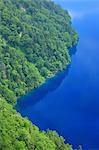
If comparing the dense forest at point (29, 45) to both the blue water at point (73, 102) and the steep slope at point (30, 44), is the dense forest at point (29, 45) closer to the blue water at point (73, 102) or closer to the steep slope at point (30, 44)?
the steep slope at point (30, 44)

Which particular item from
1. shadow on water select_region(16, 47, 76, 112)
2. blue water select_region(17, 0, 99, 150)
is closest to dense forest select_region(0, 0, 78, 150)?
shadow on water select_region(16, 47, 76, 112)

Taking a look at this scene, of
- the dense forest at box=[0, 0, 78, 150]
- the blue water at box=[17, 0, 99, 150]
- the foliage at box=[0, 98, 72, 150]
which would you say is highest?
the dense forest at box=[0, 0, 78, 150]

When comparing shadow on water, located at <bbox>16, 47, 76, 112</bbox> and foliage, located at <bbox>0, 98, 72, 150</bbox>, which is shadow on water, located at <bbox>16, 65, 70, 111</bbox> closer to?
shadow on water, located at <bbox>16, 47, 76, 112</bbox>

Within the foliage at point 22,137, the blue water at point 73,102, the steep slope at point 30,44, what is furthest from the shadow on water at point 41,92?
the foliage at point 22,137

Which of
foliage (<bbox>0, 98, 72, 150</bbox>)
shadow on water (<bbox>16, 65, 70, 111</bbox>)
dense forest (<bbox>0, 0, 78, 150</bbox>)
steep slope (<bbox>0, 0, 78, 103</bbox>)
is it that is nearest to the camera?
foliage (<bbox>0, 98, 72, 150</bbox>)

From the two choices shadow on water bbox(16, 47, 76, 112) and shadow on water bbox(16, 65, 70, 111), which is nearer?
shadow on water bbox(16, 47, 76, 112)

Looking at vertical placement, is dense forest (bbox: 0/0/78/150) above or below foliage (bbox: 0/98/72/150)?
above

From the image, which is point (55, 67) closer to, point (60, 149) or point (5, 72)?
point (5, 72)

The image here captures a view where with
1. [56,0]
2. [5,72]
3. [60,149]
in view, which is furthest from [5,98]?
[56,0]
